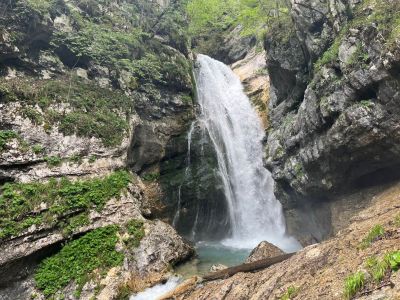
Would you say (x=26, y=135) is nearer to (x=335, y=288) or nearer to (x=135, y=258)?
(x=135, y=258)

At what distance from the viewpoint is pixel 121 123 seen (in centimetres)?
2258

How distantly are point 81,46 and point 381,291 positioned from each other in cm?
2422

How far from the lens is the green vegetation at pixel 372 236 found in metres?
8.66

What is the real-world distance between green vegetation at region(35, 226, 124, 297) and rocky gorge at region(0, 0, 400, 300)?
0.06 metres

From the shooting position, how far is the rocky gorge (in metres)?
12.7

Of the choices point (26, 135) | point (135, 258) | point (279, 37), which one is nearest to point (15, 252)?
point (135, 258)

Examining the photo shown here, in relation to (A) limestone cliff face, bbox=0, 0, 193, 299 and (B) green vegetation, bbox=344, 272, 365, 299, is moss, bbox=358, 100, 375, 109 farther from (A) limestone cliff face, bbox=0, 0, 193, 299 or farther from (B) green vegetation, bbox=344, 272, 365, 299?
(A) limestone cliff face, bbox=0, 0, 193, 299

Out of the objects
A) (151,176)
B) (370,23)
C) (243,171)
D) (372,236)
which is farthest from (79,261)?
(370,23)

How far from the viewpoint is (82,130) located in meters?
20.4

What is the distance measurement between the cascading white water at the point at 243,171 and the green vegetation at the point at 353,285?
1520 cm

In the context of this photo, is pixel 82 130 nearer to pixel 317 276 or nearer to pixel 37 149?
pixel 37 149

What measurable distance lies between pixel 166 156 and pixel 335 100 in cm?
1312

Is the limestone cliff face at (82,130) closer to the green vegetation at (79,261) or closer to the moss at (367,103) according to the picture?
the green vegetation at (79,261)

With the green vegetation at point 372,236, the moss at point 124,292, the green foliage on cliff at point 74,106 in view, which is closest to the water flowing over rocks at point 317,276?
the green vegetation at point 372,236
